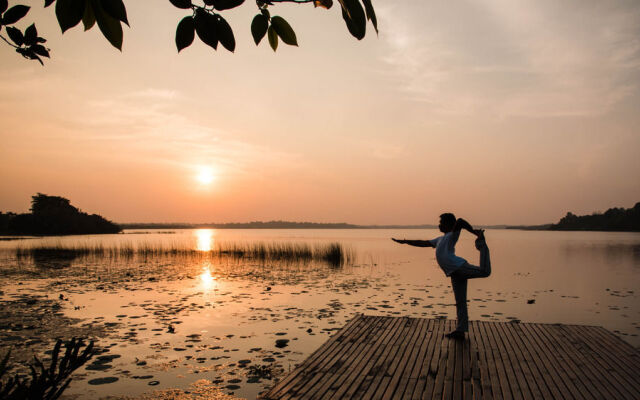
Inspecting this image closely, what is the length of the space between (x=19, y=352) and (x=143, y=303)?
228 inches

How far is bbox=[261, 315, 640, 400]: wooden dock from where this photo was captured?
5.47 metres

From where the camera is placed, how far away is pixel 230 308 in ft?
45.9

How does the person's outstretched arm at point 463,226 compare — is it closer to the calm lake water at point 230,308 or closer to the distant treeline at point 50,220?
the calm lake water at point 230,308

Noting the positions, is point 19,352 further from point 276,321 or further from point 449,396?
point 449,396

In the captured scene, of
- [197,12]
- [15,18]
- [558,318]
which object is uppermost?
[15,18]

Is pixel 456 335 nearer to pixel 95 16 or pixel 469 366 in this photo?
pixel 469 366

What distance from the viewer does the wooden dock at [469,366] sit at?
5469 millimetres

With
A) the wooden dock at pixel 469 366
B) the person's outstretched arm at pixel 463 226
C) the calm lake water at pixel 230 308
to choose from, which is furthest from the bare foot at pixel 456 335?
the calm lake water at pixel 230 308

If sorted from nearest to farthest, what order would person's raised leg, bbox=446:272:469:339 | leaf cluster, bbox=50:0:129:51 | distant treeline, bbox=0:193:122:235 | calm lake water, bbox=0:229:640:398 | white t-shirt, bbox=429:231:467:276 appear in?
leaf cluster, bbox=50:0:129:51 → white t-shirt, bbox=429:231:467:276 → person's raised leg, bbox=446:272:469:339 → calm lake water, bbox=0:229:640:398 → distant treeline, bbox=0:193:122:235

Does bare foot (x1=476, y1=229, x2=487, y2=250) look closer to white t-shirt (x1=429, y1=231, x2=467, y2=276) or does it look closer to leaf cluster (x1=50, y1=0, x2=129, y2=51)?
white t-shirt (x1=429, y1=231, x2=467, y2=276)

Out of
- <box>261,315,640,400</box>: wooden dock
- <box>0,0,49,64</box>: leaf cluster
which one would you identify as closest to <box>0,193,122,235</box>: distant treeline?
<box>261,315,640,400</box>: wooden dock

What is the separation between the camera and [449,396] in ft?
17.4

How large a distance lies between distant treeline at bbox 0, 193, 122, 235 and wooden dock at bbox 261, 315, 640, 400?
93.3m

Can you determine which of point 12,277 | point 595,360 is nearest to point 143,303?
point 12,277
